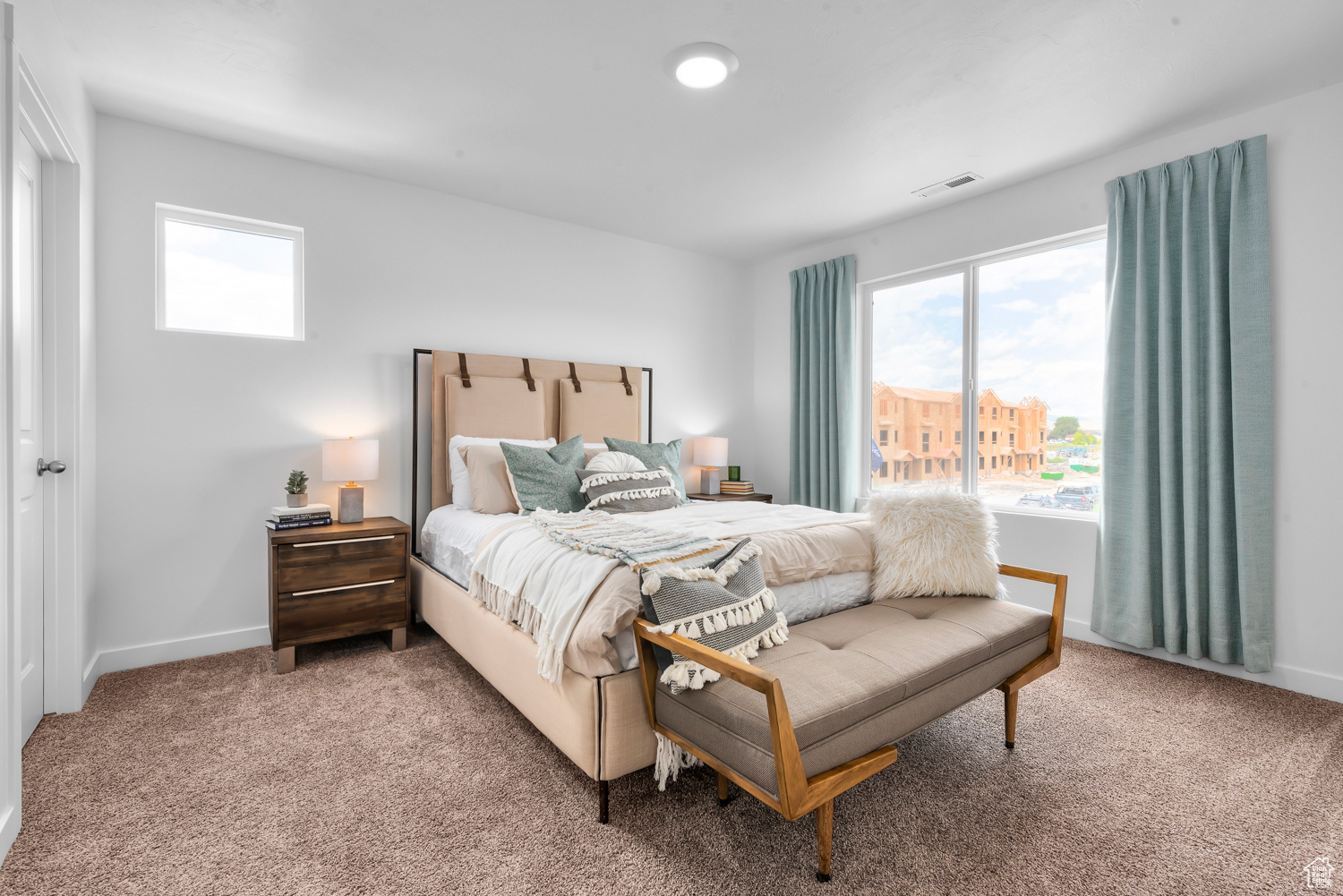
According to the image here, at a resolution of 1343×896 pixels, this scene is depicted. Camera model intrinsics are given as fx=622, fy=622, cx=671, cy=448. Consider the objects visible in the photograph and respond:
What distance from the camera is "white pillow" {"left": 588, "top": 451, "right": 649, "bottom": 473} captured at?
3509 millimetres

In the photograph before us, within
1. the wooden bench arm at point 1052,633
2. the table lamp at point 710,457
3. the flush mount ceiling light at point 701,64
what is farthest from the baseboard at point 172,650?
the wooden bench arm at point 1052,633

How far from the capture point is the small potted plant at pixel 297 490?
3199 mm

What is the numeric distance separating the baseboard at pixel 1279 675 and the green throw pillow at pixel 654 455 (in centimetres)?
254

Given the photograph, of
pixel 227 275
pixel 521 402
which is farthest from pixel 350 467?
pixel 227 275

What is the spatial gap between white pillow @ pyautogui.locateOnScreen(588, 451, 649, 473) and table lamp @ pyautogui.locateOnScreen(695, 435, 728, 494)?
4.26 feet

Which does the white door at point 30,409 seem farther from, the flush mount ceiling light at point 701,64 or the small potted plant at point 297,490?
the flush mount ceiling light at point 701,64

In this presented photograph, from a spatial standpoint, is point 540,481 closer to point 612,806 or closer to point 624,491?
point 624,491

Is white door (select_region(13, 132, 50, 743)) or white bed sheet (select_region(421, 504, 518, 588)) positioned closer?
white door (select_region(13, 132, 50, 743))

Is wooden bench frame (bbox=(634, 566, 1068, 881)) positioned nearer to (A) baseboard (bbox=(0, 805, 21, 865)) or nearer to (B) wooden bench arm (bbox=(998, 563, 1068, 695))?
(B) wooden bench arm (bbox=(998, 563, 1068, 695))

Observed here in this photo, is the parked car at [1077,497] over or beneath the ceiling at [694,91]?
beneath

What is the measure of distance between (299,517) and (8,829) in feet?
5.20

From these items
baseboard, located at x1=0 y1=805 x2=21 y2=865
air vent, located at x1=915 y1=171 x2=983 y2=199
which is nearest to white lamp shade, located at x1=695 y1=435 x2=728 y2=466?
air vent, located at x1=915 y1=171 x2=983 y2=199

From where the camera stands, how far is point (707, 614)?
1.82m

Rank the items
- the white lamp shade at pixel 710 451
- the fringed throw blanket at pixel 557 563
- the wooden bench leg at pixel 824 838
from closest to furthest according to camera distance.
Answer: the wooden bench leg at pixel 824 838 < the fringed throw blanket at pixel 557 563 < the white lamp shade at pixel 710 451
